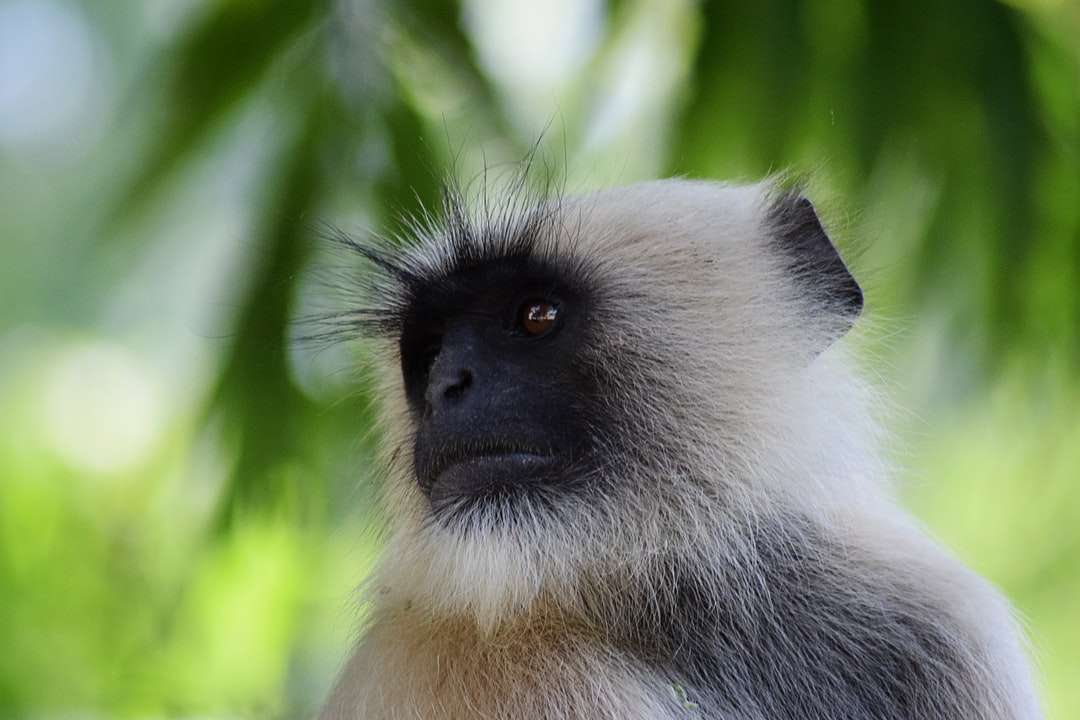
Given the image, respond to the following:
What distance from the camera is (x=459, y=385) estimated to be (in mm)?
2873

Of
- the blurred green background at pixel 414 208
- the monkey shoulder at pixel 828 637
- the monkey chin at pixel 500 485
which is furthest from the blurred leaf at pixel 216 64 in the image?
the monkey shoulder at pixel 828 637

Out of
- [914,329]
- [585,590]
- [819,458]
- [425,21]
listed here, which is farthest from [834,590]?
[425,21]

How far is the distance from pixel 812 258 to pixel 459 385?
989 mm

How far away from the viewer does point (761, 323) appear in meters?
3.08

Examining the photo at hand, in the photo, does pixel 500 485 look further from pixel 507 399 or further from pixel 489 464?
pixel 507 399

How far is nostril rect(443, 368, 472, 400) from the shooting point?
113 inches

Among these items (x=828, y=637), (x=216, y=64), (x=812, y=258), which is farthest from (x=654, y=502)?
(x=216, y=64)

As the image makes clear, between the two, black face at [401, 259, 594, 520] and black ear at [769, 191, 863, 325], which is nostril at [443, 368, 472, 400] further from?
black ear at [769, 191, 863, 325]

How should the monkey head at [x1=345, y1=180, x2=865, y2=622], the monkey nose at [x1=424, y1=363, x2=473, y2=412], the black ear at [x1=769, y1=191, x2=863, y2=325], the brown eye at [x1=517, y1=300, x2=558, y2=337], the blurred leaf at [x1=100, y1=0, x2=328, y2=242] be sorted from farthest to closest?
the blurred leaf at [x1=100, y1=0, x2=328, y2=242] → the black ear at [x1=769, y1=191, x2=863, y2=325] → the brown eye at [x1=517, y1=300, x2=558, y2=337] → the monkey nose at [x1=424, y1=363, x2=473, y2=412] → the monkey head at [x1=345, y1=180, x2=865, y2=622]

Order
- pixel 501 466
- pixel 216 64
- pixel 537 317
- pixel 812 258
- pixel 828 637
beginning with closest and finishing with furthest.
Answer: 1. pixel 828 637
2. pixel 501 466
3. pixel 537 317
4. pixel 812 258
5. pixel 216 64

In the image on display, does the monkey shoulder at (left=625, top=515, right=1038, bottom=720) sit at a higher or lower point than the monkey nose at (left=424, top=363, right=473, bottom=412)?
lower

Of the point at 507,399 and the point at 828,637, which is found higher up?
the point at 507,399

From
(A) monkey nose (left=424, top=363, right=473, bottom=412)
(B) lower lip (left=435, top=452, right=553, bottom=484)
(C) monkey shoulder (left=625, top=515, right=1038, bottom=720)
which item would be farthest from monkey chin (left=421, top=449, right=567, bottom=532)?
(C) monkey shoulder (left=625, top=515, right=1038, bottom=720)

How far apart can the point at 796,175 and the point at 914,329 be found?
1.82ft
